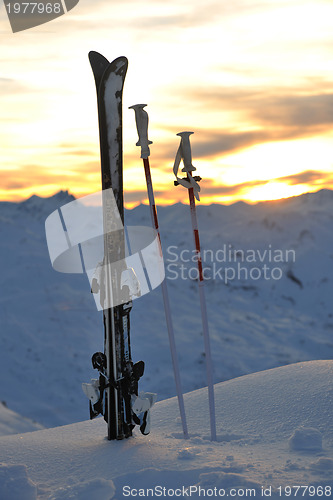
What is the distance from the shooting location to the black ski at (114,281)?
16.8 feet

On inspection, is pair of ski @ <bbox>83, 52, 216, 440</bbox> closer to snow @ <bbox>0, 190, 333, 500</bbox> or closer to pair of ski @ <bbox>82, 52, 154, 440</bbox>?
pair of ski @ <bbox>82, 52, 154, 440</bbox>

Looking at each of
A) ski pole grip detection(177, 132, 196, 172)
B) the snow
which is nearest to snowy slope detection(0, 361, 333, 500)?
the snow

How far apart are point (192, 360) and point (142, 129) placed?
11.2 metres

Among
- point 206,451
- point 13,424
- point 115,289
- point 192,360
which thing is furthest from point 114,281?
point 192,360

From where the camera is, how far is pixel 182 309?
18781 millimetres

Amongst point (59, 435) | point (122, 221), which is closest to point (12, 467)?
point (59, 435)

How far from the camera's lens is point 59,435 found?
5.89 m

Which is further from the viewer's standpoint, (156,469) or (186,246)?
(186,246)

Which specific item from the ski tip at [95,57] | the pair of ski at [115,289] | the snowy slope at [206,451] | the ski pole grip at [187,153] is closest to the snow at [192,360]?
the snowy slope at [206,451]

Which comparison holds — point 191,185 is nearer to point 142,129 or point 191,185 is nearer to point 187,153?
point 187,153

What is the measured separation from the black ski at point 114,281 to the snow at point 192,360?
1.22 feet

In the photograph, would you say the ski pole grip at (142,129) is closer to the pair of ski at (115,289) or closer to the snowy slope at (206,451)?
the pair of ski at (115,289)

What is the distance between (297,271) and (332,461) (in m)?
18.4

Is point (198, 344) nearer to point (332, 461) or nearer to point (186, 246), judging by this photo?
point (186, 246)
